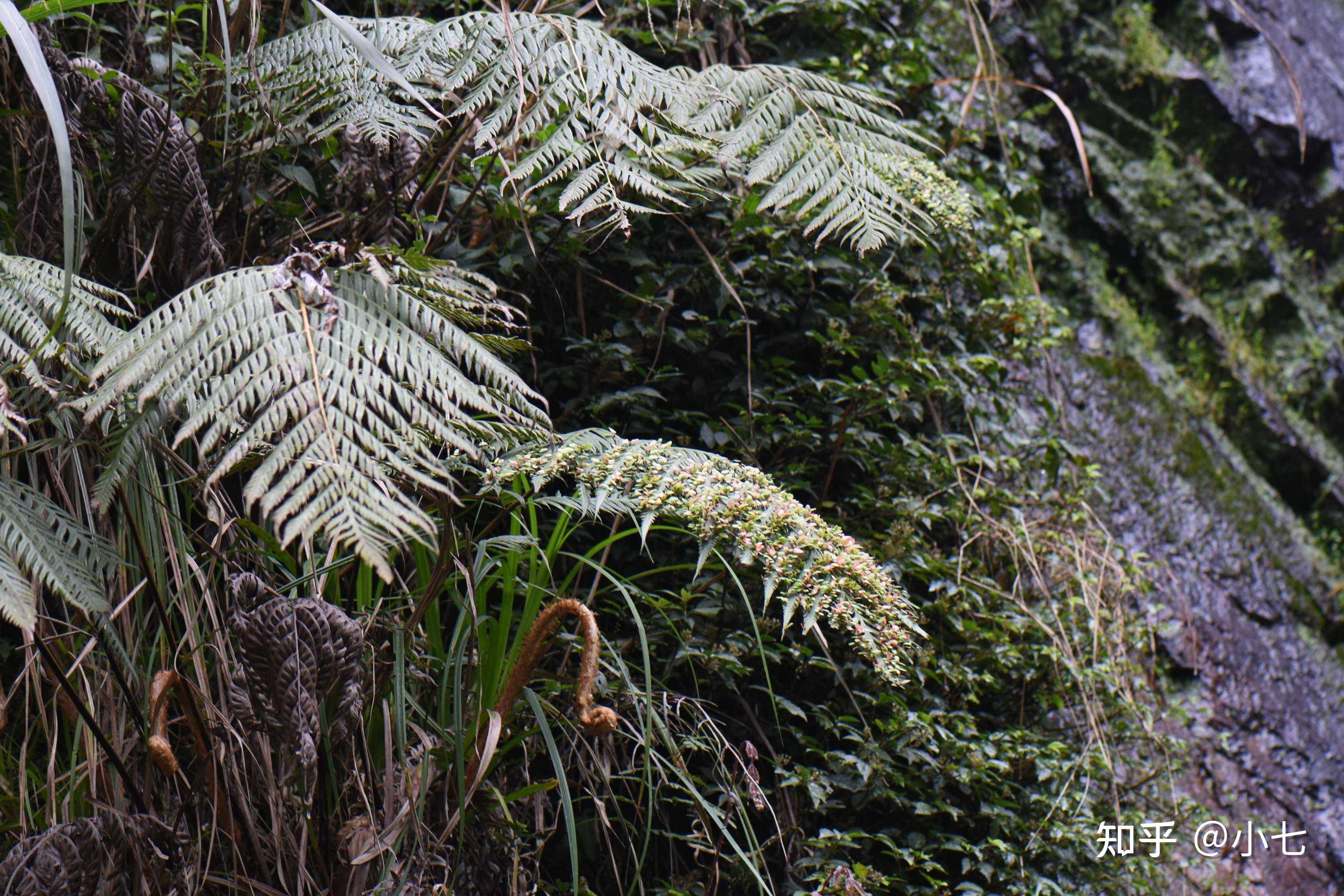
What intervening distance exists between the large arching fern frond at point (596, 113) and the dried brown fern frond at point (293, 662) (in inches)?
27.3

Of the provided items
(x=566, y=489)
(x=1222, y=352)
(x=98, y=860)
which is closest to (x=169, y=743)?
(x=98, y=860)

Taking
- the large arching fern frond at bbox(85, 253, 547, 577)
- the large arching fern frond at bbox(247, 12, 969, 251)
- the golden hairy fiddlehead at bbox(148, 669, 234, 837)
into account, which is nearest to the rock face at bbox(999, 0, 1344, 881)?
the large arching fern frond at bbox(247, 12, 969, 251)

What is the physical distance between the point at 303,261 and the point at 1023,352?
1.98m

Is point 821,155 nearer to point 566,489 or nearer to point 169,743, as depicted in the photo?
point 566,489

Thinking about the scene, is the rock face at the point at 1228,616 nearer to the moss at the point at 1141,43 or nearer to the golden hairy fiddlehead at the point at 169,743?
the moss at the point at 1141,43

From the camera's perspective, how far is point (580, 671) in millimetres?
1245

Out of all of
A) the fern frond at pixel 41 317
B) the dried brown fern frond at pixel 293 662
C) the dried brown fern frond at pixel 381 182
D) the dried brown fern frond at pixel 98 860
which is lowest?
the dried brown fern frond at pixel 98 860

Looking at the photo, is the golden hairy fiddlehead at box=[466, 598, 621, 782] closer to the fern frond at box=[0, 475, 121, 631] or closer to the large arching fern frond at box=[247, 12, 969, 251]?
the fern frond at box=[0, 475, 121, 631]

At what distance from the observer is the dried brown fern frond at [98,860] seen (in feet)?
3.39

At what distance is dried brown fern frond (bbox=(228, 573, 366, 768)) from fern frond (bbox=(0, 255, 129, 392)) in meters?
0.37

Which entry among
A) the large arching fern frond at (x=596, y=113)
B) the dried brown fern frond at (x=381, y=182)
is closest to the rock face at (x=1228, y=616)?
the large arching fern frond at (x=596, y=113)

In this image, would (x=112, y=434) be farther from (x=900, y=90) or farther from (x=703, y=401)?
(x=900, y=90)

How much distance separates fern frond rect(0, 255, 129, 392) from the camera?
1.12m

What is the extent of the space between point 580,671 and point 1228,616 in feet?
8.46
